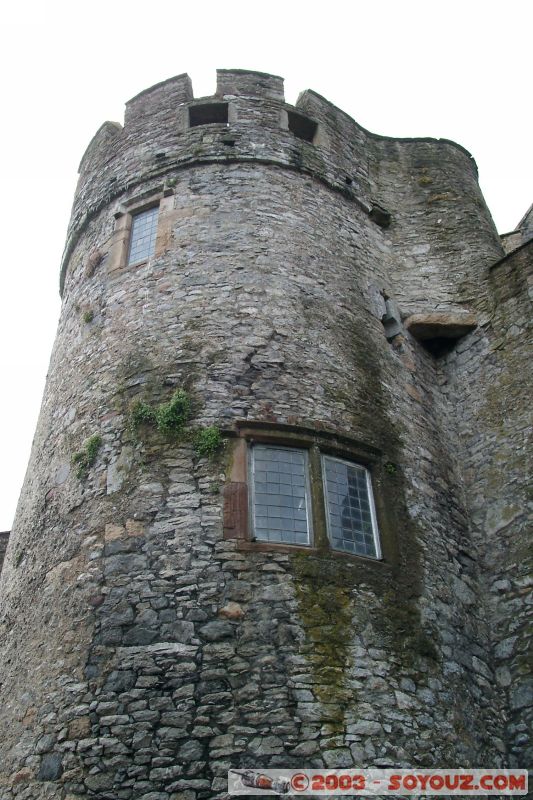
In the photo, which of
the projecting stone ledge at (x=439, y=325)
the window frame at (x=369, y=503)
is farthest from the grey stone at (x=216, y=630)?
the projecting stone ledge at (x=439, y=325)

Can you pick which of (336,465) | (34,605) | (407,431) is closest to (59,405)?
(34,605)

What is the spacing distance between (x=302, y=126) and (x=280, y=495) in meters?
7.57

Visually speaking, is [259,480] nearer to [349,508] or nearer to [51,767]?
[349,508]

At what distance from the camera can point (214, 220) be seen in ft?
35.4

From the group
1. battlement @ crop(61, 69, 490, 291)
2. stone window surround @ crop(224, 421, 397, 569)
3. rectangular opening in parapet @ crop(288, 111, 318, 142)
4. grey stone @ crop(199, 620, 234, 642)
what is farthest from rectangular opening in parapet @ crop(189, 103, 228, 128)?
grey stone @ crop(199, 620, 234, 642)

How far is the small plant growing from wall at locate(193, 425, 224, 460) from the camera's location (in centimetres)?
820

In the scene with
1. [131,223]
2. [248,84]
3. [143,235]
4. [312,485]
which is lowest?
[312,485]

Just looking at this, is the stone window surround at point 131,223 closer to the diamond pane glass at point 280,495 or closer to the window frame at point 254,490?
the window frame at point 254,490

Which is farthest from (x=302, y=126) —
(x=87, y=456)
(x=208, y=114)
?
(x=87, y=456)

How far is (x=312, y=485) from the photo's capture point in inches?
324

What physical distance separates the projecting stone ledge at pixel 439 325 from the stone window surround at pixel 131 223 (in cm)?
394

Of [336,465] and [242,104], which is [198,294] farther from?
[242,104]

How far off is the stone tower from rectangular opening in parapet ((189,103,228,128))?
4 centimetres

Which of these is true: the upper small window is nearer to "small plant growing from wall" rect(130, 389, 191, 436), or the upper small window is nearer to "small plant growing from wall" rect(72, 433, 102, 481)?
"small plant growing from wall" rect(130, 389, 191, 436)
